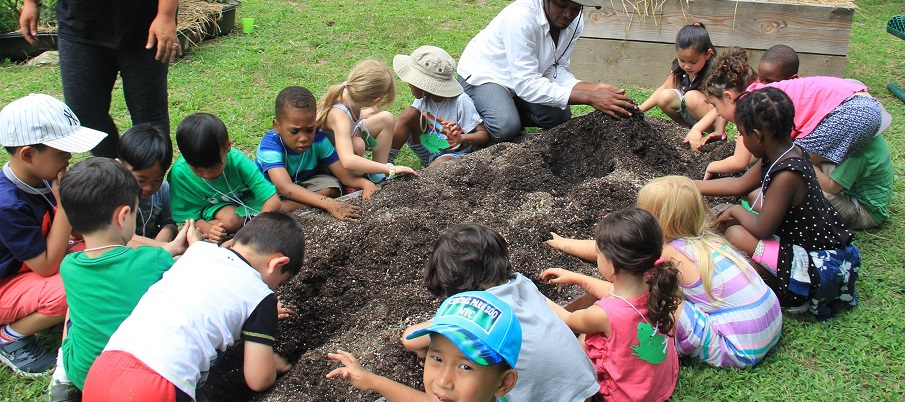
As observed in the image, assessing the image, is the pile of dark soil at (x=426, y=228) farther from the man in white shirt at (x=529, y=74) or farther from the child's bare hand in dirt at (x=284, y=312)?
the man in white shirt at (x=529, y=74)

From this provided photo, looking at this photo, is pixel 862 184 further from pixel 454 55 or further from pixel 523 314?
pixel 454 55

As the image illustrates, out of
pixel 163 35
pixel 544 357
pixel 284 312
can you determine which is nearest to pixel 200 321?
pixel 284 312

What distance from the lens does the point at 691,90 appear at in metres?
5.50

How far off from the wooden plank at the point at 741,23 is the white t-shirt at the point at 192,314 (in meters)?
4.99

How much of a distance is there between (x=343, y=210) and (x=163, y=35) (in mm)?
1319

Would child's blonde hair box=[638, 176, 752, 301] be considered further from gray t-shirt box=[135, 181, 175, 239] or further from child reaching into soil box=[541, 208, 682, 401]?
gray t-shirt box=[135, 181, 175, 239]

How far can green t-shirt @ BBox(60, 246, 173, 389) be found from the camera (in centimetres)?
262

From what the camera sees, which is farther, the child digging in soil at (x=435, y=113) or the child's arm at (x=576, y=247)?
the child digging in soil at (x=435, y=113)

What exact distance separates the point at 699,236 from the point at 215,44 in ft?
20.5

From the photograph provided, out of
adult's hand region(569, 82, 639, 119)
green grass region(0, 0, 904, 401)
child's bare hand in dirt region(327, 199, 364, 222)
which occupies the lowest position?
green grass region(0, 0, 904, 401)

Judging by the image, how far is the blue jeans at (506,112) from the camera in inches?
203

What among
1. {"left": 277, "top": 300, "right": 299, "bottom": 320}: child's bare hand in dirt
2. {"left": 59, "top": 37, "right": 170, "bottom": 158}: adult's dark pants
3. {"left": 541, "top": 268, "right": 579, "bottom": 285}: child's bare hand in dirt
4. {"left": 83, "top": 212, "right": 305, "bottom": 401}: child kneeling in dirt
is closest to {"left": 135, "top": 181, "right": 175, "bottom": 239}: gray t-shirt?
{"left": 59, "top": 37, "right": 170, "bottom": 158}: adult's dark pants

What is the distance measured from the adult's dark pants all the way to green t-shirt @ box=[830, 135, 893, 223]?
13.0ft

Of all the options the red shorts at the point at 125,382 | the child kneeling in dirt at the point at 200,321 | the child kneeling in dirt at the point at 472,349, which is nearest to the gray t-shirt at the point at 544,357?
the child kneeling in dirt at the point at 472,349
